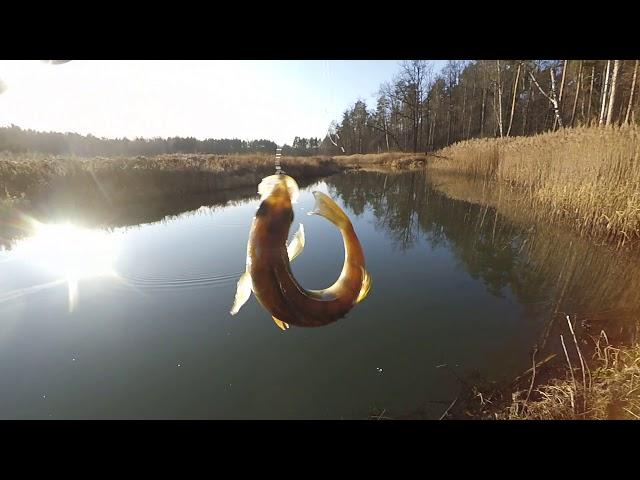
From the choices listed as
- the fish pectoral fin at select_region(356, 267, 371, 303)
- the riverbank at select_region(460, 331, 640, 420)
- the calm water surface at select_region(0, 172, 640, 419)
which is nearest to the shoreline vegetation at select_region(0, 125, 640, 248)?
the calm water surface at select_region(0, 172, 640, 419)

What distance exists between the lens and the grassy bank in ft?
33.3

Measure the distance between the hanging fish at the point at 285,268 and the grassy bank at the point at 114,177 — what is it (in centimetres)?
1134

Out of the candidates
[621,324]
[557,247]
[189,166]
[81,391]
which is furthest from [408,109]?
[81,391]

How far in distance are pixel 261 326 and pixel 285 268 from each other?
145 inches

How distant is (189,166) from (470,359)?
16.7m

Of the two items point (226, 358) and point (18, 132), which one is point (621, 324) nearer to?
point (226, 358)

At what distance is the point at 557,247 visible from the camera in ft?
23.5

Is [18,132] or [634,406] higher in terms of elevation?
[18,132]

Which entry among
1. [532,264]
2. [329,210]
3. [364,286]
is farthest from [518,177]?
[329,210]

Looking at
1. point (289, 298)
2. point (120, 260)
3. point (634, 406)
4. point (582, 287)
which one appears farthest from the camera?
point (120, 260)

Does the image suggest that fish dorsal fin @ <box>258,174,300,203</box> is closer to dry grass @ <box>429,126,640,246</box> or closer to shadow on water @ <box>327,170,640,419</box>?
shadow on water @ <box>327,170,640,419</box>

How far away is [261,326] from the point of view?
4.53 meters

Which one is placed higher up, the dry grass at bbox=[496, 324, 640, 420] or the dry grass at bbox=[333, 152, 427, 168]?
the dry grass at bbox=[333, 152, 427, 168]

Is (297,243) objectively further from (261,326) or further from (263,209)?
Result: (261,326)
